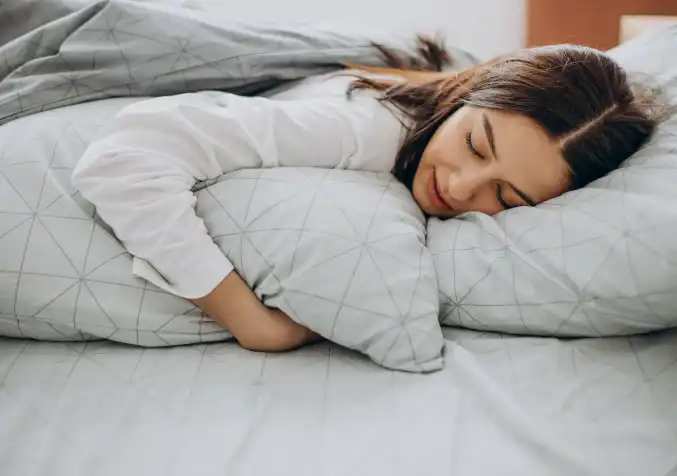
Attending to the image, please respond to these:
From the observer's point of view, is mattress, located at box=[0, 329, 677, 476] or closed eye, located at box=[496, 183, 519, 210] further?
closed eye, located at box=[496, 183, 519, 210]

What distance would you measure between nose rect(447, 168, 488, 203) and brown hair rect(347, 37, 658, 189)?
9 centimetres

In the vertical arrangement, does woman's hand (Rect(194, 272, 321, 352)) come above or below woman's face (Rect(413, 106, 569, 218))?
below

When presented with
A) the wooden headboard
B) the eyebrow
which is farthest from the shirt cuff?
the wooden headboard

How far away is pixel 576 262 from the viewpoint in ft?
2.39

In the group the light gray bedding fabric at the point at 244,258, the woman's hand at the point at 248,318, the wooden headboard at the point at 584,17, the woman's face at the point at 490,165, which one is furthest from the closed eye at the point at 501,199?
the wooden headboard at the point at 584,17

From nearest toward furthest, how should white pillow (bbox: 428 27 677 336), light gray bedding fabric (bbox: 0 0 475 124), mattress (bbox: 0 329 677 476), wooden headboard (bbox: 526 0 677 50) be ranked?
mattress (bbox: 0 329 677 476) → white pillow (bbox: 428 27 677 336) → light gray bedding fabric (bbox: 0 0 475 124) → wooden headboard (bbox: 526 0 677 50)

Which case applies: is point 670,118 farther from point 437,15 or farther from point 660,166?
point 437,15

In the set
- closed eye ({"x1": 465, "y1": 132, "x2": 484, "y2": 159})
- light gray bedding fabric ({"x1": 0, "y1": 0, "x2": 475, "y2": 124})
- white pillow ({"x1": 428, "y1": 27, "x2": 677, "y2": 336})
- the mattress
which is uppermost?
light gray bedding fabric ({"x1": 0, "y1": 0, "x2": 475, "y2": 124})

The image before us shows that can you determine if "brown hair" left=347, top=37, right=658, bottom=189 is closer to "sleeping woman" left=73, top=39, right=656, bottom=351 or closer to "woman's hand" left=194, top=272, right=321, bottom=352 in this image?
"sleeping woman" left=73, top=39, right=656, bottom=351

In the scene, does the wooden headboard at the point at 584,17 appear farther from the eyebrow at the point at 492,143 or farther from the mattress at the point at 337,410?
the mattress at the point at 337,410

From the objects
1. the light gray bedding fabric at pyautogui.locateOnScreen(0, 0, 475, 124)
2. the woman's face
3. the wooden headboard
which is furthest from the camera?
the wooden headboard

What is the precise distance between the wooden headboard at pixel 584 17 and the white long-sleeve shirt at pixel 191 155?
0.97 meters

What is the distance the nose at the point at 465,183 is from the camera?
2.78 ft

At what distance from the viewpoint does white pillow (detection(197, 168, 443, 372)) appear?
71cm
